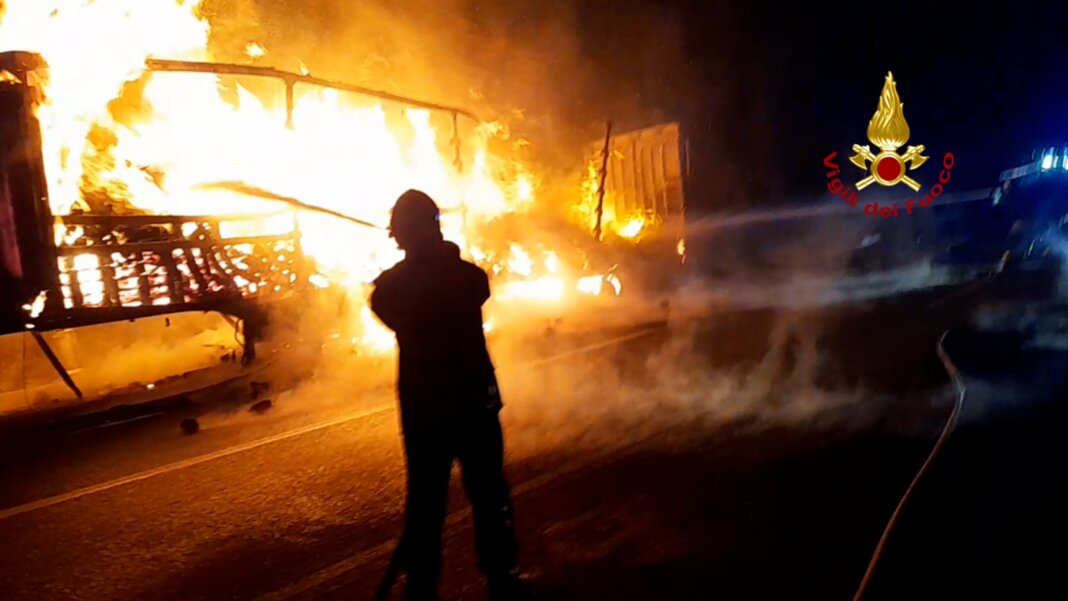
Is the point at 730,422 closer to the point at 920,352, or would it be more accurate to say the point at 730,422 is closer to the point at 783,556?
the point at 783,556

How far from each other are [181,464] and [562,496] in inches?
133

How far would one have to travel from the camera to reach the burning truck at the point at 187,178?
7.68 metres

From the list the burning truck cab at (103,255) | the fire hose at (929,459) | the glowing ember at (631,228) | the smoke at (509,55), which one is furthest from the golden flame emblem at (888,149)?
the burning truck cab at (103,255)

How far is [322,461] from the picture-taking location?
18.2 feet

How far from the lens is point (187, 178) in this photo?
9.78 metres

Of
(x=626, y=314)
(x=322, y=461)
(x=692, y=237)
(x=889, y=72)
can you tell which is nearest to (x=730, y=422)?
(x=322, y=461)

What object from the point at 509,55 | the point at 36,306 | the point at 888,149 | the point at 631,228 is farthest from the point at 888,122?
the point at 36,306

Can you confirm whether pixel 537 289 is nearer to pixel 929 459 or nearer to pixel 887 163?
pixel 929 459

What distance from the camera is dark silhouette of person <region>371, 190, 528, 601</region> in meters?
3.09

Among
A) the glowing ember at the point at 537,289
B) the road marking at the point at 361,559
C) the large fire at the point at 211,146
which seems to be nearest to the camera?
the road marking at the point at 361,559

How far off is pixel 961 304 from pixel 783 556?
10326 millimetres

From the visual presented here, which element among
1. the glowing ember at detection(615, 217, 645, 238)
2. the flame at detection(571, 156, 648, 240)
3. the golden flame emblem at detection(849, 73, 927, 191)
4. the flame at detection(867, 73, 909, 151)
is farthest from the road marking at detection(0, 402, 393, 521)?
the golden flame emblem at detection(849, 73, 927, 191)

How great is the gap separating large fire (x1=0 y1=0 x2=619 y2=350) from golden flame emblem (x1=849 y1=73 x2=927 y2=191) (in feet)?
43.0

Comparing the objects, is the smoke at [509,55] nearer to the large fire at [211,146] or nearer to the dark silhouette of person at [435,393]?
the large fire at [211,146]
